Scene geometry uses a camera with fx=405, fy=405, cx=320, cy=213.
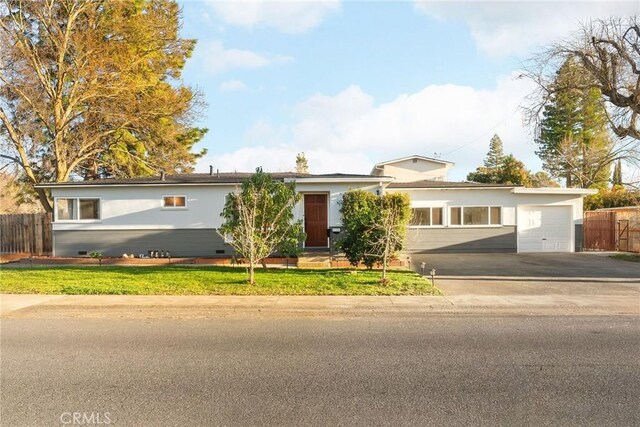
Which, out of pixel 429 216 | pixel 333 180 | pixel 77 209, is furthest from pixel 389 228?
pixel 77 209

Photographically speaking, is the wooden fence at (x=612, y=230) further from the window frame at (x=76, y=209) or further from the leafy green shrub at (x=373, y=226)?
the window frame at (x=76, y=209)

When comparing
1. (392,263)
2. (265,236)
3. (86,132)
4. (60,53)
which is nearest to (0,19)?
(60,53)

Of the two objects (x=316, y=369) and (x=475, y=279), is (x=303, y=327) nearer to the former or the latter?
(x=316, y=369)

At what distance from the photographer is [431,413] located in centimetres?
383

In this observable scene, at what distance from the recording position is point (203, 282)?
10859 mm

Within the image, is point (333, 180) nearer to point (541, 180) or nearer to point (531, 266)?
point (531, 266)

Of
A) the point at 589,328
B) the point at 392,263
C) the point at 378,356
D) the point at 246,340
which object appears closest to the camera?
the point at 378,356

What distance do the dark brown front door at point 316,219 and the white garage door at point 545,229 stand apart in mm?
10507

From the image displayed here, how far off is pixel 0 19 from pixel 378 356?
2359 cm

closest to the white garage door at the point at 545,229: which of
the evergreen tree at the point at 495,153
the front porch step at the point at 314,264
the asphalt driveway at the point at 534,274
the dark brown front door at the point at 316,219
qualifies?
the asphalt driveway at the point at 534,274

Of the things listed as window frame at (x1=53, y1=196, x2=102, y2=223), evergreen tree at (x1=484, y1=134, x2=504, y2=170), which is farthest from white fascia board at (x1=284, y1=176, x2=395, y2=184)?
evergreen tree at (x1=484, y1=134, x2=504, y2=170)

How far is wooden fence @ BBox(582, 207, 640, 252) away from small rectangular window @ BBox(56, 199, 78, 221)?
83.5ft

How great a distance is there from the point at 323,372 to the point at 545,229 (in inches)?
777

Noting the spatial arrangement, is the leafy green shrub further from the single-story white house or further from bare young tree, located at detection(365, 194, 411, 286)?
the single-story white house
